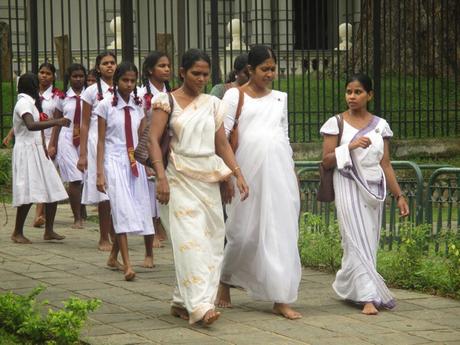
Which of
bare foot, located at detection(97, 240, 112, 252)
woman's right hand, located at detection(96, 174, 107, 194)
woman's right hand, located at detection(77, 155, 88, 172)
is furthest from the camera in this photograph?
bare foot, located at detection(97, 240, 112, 252)

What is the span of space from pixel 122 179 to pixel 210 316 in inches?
104

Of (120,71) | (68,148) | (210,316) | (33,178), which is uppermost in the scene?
(120,71)

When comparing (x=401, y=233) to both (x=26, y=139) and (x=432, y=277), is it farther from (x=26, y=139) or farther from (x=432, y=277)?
(x=26, y=139)

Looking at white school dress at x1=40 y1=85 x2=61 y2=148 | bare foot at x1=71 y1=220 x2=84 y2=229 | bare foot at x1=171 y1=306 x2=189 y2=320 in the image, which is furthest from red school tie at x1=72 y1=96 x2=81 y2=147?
bare foot at x1=171 y1=306 x2=189 y2=320

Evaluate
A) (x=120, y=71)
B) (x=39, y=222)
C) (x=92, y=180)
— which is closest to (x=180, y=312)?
(x=120, y=71)

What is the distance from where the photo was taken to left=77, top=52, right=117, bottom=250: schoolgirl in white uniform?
38.1ft

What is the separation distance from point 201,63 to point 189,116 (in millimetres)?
374

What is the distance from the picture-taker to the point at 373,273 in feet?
29.2

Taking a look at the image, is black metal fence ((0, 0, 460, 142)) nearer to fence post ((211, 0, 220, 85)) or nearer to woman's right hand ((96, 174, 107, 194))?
fence post ((211, 0, 220, 85))

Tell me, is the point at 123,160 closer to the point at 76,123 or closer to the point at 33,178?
the point at 33,178

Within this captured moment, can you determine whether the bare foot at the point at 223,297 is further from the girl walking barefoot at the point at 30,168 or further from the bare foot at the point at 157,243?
the girl walking barefoot at the point at 30,168

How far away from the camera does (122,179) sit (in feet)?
34.3

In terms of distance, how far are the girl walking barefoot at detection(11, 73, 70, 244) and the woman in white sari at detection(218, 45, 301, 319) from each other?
402 cm

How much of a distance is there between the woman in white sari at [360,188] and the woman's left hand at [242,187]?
0.79 m
